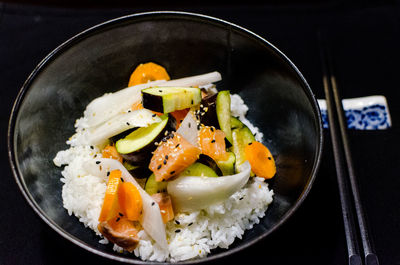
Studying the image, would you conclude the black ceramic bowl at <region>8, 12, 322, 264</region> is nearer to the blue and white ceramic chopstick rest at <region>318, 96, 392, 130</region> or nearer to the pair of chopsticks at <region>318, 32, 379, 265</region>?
the pair of chopsticks at <region>318, 32, 379, 265</region>

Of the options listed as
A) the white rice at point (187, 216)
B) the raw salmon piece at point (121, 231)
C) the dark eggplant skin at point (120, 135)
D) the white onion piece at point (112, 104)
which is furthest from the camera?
the white onion piece at point (112, 104)

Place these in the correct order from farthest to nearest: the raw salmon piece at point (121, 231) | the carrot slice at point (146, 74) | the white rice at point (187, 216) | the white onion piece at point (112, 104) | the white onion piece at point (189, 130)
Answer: the carrot slice at point (146, 74) < the white onion piece at point (112, 104) < the white onion piece at point (189, 130) < the white rice at point (187, 216) < the raw salmon piece at point (121, 231)

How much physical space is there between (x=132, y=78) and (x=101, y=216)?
3.73 ft

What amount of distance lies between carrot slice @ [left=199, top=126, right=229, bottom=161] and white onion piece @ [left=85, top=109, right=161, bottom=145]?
0.30m

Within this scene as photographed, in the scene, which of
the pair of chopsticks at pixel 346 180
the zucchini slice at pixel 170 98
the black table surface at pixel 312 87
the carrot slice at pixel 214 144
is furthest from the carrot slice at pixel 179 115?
the pair of chopsticks at pixel 346 180

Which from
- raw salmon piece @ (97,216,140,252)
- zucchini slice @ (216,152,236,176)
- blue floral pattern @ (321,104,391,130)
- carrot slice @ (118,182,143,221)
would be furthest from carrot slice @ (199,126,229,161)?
blue floral pattern @ (321,104,391,130)

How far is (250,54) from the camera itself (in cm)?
258

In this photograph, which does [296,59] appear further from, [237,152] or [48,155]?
[48,155]

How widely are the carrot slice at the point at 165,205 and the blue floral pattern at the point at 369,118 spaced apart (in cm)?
142

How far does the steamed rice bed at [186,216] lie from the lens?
2.07 m

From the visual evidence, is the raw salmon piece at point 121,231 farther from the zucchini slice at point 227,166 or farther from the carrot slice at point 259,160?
the carrot slice at point 259,160

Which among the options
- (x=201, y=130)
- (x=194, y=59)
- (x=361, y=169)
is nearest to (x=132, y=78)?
(x=194, y=59)

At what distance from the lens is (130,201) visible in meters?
2.05

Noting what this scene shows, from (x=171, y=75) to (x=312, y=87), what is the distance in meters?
1.14
